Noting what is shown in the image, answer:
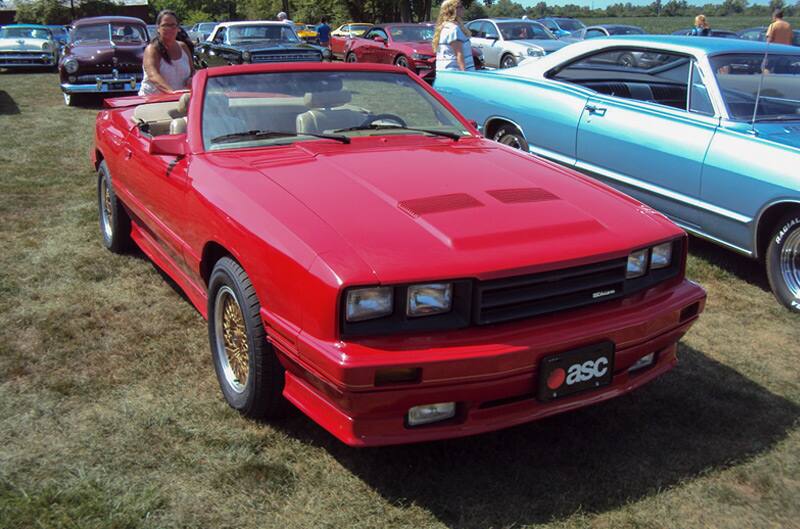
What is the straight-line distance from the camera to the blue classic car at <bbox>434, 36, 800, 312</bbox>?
4.38 metres

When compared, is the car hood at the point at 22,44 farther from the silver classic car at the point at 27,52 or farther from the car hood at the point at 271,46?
the car hood at the point at 271,46

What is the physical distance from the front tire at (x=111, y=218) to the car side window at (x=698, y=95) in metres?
3.87

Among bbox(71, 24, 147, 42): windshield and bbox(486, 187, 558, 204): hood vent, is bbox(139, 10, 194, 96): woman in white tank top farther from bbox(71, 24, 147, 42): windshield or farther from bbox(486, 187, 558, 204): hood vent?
bbox(71, 24, 147, 42): windshield

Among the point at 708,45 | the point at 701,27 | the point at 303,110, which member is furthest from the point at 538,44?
the point at 303,110

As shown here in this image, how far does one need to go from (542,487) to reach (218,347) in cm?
148

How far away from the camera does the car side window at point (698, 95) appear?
193 inches

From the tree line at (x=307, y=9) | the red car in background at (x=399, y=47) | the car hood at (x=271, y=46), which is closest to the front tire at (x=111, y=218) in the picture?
the car hood at (x=271, y=46)

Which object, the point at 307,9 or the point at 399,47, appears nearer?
the point at 399,47

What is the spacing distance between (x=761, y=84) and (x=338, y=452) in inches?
150

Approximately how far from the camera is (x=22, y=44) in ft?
61.2

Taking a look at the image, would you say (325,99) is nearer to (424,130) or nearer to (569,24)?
(424,130)

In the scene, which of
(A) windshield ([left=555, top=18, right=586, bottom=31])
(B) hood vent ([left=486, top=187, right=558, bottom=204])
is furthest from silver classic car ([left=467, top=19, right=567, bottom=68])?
(B) hood vent ([left=486, top=187, right=558, bottom=204])

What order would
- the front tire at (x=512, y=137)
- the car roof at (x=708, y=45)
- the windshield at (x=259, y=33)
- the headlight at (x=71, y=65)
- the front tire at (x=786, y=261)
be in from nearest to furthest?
1. the front tire at (x=786, y=261)
2. the car roof at (x=708, y=45)
3. the front tire at (x=512, y=137)
4. the headlight at (x=71, y=65)
5. the windshield at (x=259, y=33)

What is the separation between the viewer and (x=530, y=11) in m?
87.1
